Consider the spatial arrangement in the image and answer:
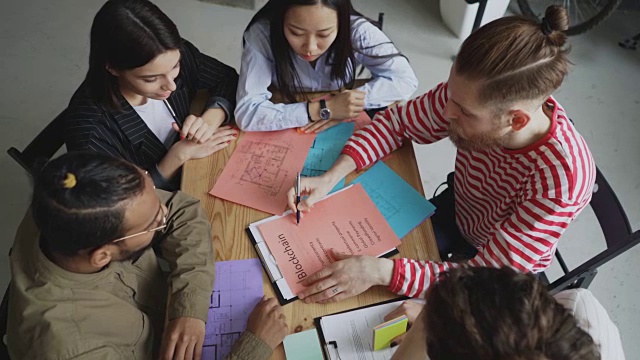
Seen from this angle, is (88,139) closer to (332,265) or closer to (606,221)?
(332,265)

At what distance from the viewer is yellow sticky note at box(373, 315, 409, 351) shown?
981 millimetres

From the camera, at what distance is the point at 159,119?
148 cm

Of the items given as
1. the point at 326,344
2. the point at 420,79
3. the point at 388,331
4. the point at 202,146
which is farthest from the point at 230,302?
the point at 420,79

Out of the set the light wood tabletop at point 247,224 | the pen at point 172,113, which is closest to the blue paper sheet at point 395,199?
the light wood tabletop at point 247,224

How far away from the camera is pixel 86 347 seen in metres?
0.93

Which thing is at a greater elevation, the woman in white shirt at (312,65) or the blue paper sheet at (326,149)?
the woman in white shirt at (312,65)

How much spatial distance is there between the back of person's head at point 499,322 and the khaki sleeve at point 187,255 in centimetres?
54

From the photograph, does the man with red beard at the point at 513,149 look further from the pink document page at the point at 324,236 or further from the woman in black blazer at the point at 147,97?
the woman in black blazer at the point at 147,97

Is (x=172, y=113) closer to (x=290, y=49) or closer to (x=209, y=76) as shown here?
(x=209, y=76)

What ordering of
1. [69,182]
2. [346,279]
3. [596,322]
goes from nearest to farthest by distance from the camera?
[69,182] → [596,322] → [346,279]

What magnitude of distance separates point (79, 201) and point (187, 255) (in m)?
0.35

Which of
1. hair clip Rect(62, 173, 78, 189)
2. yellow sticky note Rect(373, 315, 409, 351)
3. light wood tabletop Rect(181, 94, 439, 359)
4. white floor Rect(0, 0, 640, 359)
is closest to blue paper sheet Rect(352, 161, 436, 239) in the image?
light wood tabletop Rect(181, 94, 439, 359)

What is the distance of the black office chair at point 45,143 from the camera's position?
4.30ft

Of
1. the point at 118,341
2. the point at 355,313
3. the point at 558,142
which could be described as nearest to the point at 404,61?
the point at 558,142
